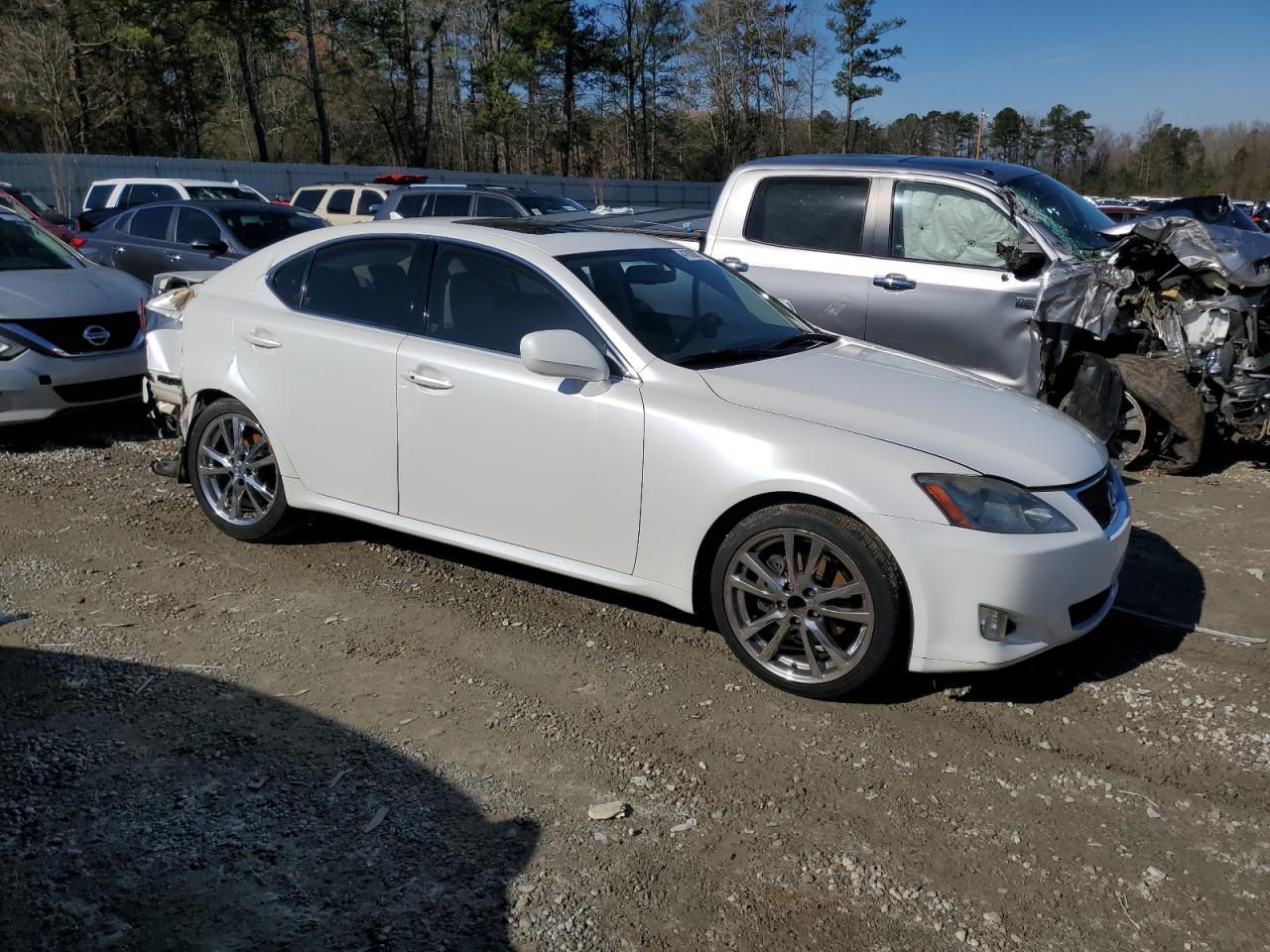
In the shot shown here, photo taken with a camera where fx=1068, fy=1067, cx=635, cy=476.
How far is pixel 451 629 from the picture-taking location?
4637 mm

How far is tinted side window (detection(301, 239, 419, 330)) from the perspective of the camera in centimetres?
495

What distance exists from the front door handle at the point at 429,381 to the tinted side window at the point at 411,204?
44.2ft

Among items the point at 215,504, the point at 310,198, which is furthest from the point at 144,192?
the point at 215,504

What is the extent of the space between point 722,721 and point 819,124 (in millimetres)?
64498

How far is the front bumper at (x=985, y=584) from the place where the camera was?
3668 millimetres

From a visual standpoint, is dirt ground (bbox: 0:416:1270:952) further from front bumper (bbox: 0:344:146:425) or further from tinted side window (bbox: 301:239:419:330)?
front bumper (bbox: 0:344:146:425)

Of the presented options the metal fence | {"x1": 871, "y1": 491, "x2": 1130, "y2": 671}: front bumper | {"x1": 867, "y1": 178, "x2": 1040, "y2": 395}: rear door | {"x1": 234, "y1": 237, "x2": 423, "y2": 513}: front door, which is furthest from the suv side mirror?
the metal fence

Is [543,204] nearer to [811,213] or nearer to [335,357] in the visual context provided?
[811,213]

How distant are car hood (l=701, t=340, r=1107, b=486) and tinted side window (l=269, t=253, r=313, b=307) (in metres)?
2.26

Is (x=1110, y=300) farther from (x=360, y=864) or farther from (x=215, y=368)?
(x=360, y=864)

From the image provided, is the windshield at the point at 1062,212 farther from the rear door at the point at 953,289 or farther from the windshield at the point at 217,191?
the windshield at the point at 217,191

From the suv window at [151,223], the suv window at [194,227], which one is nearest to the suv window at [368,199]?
the suv window at [151,223]

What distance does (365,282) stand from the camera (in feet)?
16.7

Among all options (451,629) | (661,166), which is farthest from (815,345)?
(661,166)
